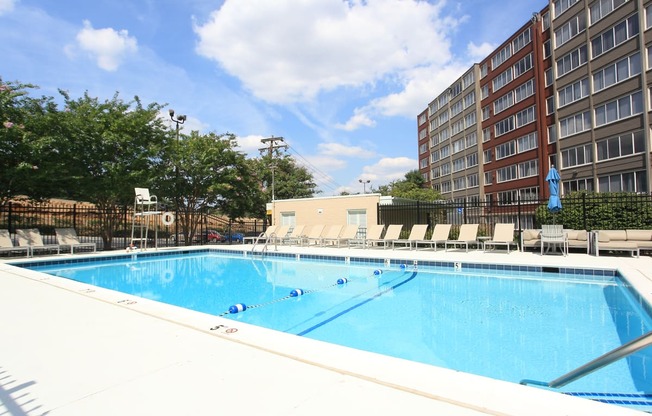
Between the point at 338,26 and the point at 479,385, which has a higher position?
the point at 338,26

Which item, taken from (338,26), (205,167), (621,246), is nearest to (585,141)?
(621,246)

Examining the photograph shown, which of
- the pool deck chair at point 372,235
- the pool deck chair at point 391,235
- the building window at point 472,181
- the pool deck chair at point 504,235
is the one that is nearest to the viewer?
the pool deck chair at point 504,235

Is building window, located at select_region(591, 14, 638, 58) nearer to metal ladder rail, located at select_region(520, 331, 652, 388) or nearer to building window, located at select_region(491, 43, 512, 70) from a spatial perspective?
building window, located at select_region(491, 43, 512, 70)

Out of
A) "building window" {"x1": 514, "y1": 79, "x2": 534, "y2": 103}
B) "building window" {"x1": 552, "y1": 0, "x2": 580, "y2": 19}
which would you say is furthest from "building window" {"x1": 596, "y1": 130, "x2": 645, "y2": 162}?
"building window" {"x1": 552, "y1": 0, "x2": 580, "y2": 19}

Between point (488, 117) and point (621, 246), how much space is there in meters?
29.6

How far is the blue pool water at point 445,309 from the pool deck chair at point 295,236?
545cm

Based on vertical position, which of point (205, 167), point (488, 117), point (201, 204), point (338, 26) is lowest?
point (201, 204)

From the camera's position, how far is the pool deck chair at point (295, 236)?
16.8 meters

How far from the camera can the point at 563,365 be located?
147 inches

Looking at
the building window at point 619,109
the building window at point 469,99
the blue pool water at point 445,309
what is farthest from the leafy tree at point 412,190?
the blue pool water at point 445,309

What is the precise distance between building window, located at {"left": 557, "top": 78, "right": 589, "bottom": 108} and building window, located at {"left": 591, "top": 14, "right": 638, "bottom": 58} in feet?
5.84

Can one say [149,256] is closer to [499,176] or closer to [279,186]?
[279,186]

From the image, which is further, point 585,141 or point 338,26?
point 585,141

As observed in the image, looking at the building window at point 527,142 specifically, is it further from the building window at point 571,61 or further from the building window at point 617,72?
the building window at point 617,72
